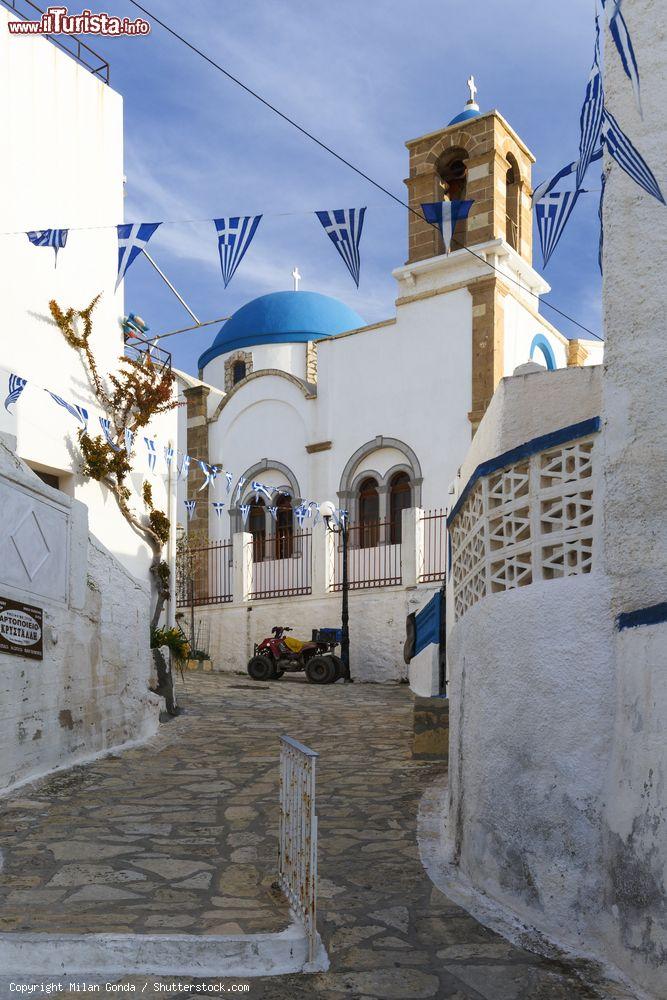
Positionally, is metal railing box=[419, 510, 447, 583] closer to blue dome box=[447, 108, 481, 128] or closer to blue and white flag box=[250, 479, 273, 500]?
blue and white flag box=[250, 479, 273, 500]

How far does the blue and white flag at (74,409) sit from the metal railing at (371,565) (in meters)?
6.52

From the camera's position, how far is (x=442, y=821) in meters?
6.92

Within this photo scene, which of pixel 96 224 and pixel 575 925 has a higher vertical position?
pixel 96 224

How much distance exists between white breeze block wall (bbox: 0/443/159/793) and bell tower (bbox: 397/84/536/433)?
1174 centimetres

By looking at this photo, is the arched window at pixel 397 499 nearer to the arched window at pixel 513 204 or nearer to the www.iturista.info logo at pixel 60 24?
the arched window at pixel 513 204

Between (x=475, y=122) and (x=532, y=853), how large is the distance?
1873cm

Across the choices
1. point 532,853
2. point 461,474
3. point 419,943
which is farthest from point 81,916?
point 461,474

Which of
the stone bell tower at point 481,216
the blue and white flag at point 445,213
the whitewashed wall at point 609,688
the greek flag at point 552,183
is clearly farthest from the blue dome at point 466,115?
the whitewashed wall at point 609,688

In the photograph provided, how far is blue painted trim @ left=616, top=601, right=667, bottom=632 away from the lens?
4555 millimetres

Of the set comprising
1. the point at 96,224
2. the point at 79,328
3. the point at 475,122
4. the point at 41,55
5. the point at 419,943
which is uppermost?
the point at 475,122

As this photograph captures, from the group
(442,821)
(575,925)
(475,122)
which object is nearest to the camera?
(575,925)

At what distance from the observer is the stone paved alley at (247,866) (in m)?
4.56

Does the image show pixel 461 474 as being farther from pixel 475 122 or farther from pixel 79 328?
pixel 475 122

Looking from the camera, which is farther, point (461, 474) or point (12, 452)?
point (461, 474)
